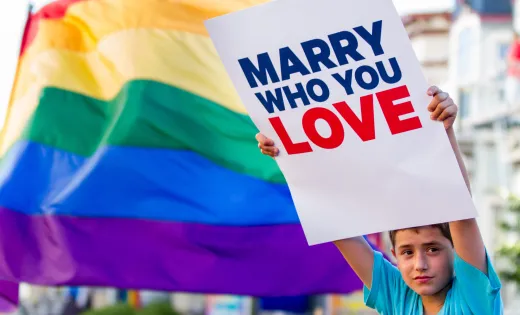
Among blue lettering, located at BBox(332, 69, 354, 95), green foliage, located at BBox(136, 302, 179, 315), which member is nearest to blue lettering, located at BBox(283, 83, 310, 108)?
blue lettering, located at BBox(332, 69, 354, 95)

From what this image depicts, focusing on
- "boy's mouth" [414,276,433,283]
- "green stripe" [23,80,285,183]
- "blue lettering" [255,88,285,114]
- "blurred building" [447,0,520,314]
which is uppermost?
"blurred building" [447,0,520,314]

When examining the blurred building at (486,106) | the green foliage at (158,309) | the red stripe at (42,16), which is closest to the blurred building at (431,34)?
the blurred building at (486,106)

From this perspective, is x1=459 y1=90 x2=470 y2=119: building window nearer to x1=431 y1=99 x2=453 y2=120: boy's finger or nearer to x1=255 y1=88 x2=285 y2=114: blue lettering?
x1=255 y1=88 x2=285 y2=114: blue lettering

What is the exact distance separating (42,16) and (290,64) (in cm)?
416

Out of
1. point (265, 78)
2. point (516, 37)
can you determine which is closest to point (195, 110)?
point (265, 78)

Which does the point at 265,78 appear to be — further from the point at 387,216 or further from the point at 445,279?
the point at 445,279

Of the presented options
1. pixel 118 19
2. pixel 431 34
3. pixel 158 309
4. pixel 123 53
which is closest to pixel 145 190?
pixel 123 53

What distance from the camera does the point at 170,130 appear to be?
21.9 ft

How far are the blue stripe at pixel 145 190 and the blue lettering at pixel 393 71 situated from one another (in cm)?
307

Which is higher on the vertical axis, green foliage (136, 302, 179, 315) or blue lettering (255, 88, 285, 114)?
blue lettering (255, 88, 285, 114)

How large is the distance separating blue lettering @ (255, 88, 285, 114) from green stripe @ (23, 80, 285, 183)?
2.88 meters

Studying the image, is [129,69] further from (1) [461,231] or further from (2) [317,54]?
(1) [461,231]

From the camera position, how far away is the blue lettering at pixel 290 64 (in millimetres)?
3588

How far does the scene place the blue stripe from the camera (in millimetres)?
6441
